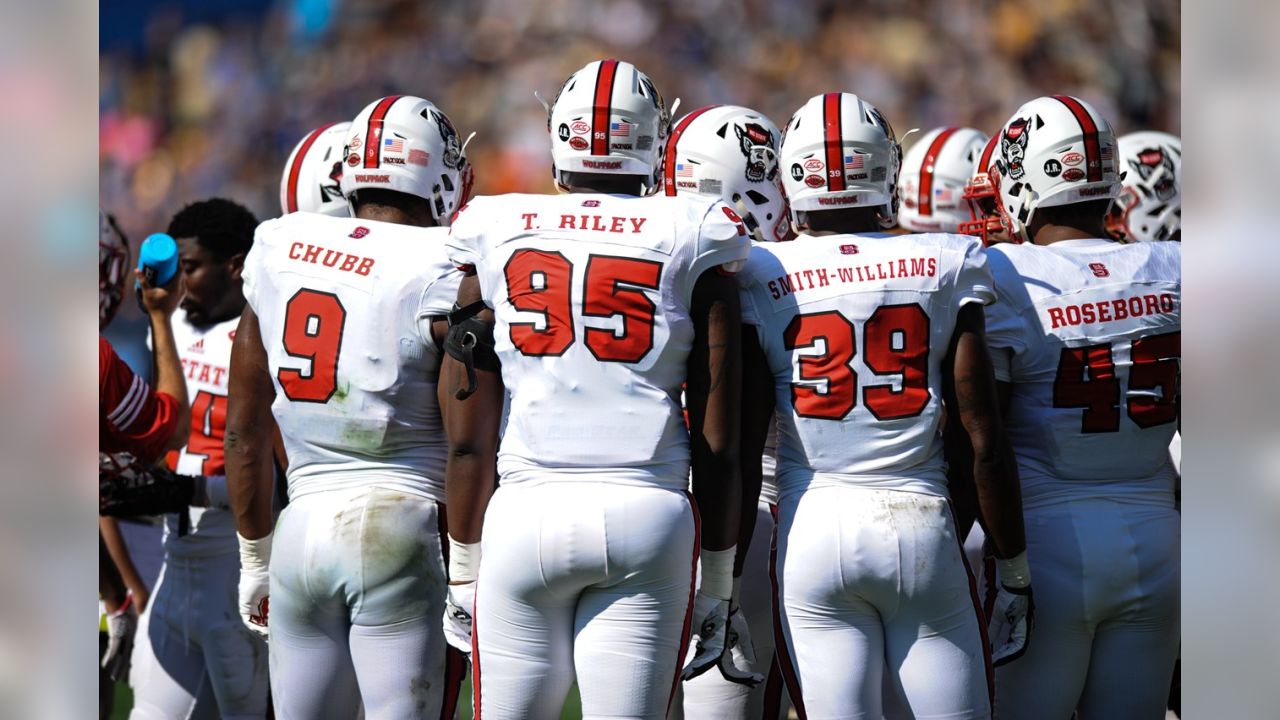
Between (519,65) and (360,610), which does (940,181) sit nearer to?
(360,610)

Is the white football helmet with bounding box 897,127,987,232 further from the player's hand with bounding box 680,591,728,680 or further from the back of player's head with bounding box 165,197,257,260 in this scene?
the player's hand with bounding box 680,591,728,680

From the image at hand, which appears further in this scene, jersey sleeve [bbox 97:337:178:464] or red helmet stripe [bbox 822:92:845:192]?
jersey sleeve [bbox 97:337:178:464]

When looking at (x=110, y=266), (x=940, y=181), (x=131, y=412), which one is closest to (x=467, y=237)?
(x=131, y=412)

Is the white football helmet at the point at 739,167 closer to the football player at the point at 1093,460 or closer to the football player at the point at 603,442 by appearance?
Result: the football player at the point at 1093,460

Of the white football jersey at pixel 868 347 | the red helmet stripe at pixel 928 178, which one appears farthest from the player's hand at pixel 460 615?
the red helmet stripe at pixel 928 178

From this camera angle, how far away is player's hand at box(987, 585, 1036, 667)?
155 inches

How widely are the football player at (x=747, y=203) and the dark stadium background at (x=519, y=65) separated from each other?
19.7 ft

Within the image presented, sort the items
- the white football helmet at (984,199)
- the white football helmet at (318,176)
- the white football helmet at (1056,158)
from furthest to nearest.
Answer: the white football helmet at (318,176) → the white football helmet at (984,199) → the white football helmet at (1056,158)

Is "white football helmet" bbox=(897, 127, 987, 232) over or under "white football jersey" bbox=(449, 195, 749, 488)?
over

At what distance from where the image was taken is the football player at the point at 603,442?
3439 millimetres

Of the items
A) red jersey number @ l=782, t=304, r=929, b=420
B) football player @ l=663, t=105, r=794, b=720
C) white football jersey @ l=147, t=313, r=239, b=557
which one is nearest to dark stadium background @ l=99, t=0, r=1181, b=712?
white football jersey @ l=147, t=313, r=239, b=557

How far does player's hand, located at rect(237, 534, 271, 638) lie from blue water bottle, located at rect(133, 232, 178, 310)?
1.46 metres

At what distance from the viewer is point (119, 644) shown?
5.88 metres
